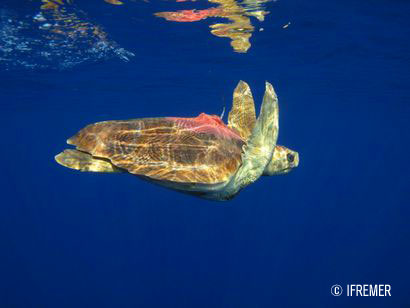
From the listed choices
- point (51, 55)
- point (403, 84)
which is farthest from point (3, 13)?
point (403, 84)

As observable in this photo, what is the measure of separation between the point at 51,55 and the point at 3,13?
18.8ft

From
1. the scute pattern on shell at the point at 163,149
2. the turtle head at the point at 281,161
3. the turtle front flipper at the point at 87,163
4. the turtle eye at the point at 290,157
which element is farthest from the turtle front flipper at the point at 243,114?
the turtle front flipper at the point at 87,163

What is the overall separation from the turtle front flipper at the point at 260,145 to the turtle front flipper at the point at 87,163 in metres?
1.83

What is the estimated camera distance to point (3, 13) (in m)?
10.4

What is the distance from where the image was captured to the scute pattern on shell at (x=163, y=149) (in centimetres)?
405

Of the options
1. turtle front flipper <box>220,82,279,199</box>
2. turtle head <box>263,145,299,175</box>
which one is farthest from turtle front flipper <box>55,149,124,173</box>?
turtle head <box>263,145,299,175</box>

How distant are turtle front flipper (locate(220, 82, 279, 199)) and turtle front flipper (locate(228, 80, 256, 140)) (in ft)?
5.95

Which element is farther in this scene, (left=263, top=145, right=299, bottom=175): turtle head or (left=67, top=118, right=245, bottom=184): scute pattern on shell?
(left=263, top=145, right=299, bottom=175): turtle head

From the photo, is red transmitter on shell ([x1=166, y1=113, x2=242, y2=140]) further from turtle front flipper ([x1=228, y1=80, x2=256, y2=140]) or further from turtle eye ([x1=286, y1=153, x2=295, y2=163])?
turtle eye ([x1=286, y1=153, x2=295, y2=163])

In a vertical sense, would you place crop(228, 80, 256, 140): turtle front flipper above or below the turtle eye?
above

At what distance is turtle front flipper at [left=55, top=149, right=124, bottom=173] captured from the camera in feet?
14.2

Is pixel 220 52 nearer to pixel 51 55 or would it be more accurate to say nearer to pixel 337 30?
pixel 337 30

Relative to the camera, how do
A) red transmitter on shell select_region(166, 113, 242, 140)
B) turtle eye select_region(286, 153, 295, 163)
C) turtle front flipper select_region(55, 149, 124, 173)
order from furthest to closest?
turtle eye select_region(286, 153, 295, 163) < red transmitter on shell select_region(166, 113, 242, 140) < turtle front flipper select_region(55, 149, 124, 173)

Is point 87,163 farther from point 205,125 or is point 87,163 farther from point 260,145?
point 260,145
